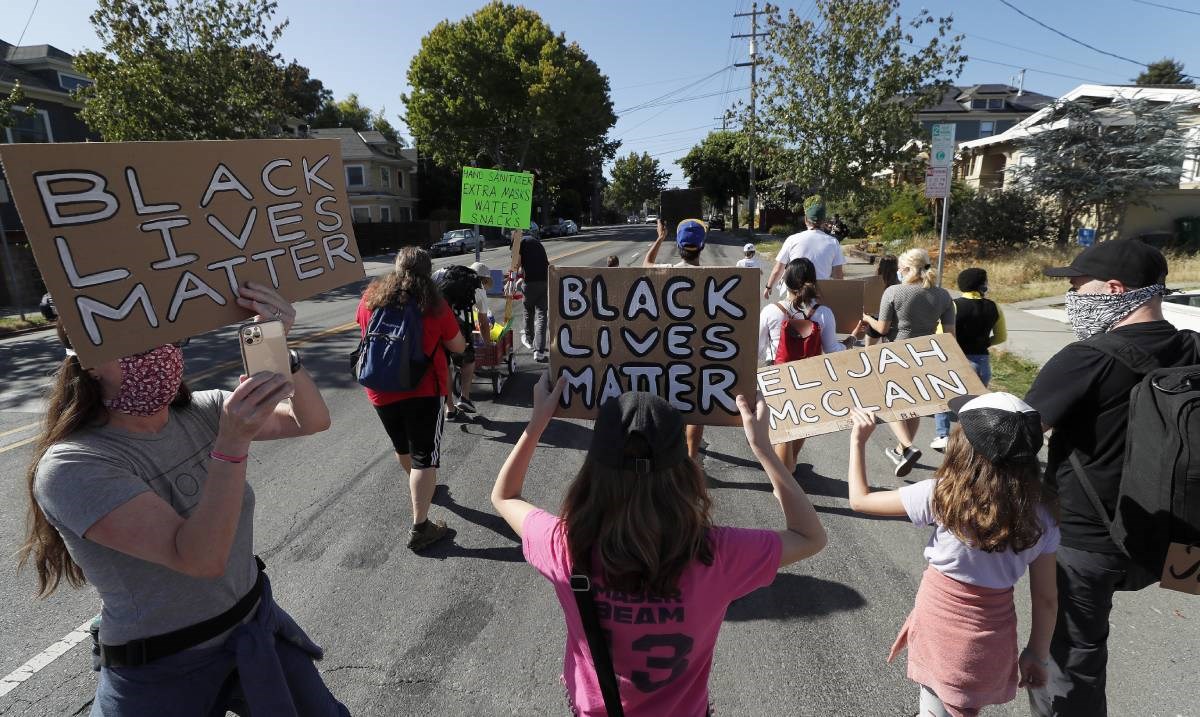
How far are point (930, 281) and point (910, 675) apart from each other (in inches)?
151

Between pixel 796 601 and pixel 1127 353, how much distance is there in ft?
6.98

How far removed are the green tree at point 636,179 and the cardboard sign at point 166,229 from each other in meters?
98.5

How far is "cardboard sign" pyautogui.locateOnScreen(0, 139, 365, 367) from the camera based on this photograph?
1617 millimetres

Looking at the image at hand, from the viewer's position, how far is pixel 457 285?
6051mm

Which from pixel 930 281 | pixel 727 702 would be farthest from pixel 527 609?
pixel 930 281

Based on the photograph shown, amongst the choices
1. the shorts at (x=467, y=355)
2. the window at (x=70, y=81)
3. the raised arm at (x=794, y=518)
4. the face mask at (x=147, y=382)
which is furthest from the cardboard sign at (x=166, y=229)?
the window at (x=70, y=81)

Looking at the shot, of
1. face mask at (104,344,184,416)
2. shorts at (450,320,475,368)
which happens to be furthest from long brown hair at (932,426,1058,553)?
shorts at (450,320,475,368)

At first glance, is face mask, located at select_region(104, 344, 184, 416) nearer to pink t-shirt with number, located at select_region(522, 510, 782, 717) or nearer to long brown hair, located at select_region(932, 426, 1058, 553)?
pink t-shirt with number, located at select_region(522, 510, 782, 717)

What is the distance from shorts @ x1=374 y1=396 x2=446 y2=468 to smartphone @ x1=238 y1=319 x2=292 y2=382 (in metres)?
2.40

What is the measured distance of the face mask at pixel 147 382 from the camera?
1802mm

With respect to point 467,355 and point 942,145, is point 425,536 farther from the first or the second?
point 942,145

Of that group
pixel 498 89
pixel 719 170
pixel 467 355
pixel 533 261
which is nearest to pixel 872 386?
pixel 467 355

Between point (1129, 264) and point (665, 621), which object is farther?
point (1129, 264)

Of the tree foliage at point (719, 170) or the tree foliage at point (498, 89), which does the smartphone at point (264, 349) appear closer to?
the tree foliage at point (498, 89)
